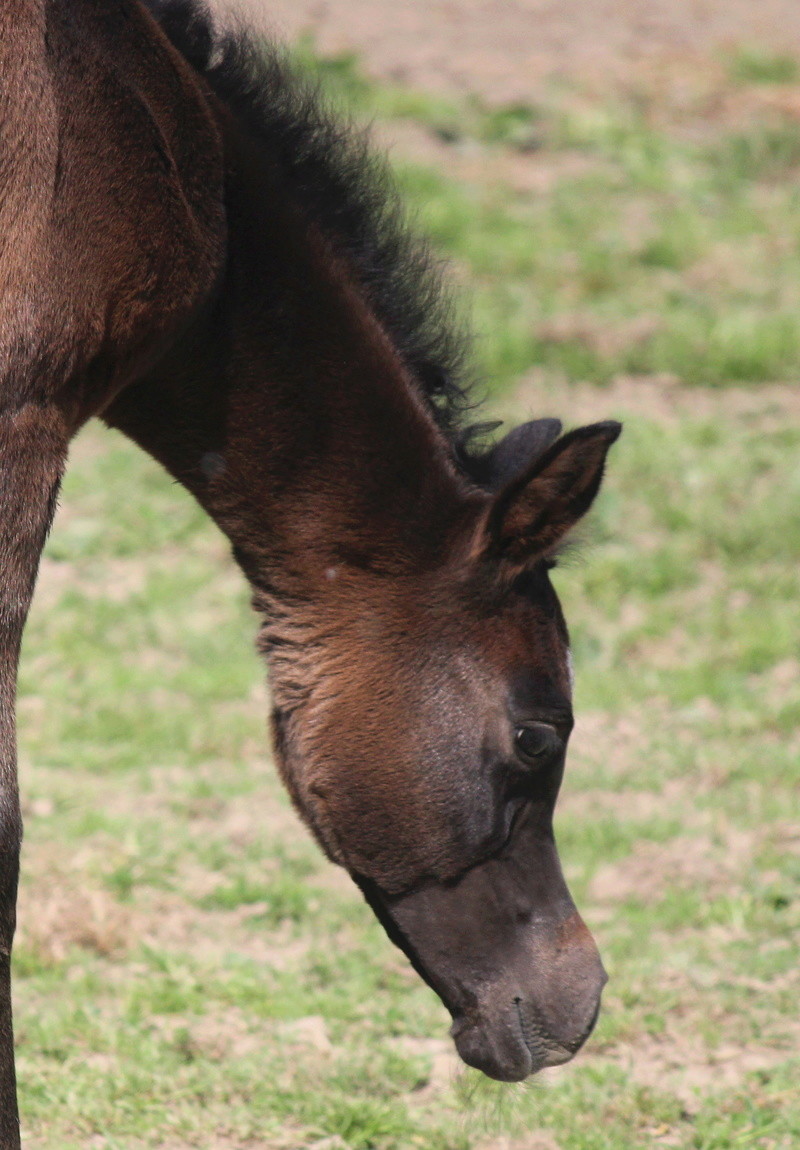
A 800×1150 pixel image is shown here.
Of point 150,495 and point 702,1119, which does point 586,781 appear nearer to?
point 702,1119

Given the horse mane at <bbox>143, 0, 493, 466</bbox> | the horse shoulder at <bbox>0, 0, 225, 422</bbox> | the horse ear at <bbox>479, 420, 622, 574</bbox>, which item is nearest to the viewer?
the horse shoulder at <bbox>0, 0, 225, 422</bbox>

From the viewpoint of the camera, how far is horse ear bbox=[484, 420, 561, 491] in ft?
10.6

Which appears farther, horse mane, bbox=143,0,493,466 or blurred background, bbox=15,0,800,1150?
blurred background, bbox=15,0,800,1150

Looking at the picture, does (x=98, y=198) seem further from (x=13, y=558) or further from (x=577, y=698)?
(x=577, y=698)

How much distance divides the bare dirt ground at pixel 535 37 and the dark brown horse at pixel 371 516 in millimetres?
6951

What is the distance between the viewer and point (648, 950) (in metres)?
4.54

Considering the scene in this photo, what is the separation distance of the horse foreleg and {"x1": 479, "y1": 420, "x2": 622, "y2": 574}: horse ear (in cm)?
85

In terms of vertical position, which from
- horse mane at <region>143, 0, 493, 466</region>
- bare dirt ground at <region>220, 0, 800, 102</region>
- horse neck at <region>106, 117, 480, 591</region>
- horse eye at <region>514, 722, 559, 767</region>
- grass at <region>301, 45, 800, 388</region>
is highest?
bare dirt ground at <region>220, 0, 800, 102</region>

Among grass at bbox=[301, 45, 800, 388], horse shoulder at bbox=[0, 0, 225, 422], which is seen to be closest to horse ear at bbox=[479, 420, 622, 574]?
horse shoulder at bbox=[0, 0, 225, 422]

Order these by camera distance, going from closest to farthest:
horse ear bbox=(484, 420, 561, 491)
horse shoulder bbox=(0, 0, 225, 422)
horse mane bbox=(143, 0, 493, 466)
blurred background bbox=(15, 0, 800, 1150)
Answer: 1. horse shoulder bbox=(0, 0, 225, 422)
2. horse mane bbox=(143, 0, 493, 466)
3. horse ear bbox=(484, 420, 561, 491)
4. blurred background bbox=(15, 0, 800, 1150)

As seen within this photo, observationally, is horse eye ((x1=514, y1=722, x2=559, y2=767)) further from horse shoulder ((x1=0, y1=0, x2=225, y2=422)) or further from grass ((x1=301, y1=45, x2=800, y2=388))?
grass ((x1=301, y1=45, x2=800, y2=388))

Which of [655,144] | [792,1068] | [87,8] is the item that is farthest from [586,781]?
[655,144]

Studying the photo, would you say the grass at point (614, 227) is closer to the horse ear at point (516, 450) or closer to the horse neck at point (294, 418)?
the horse ear at point (516, 450)

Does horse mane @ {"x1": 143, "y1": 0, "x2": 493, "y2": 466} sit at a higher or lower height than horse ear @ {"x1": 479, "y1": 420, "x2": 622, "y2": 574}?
higher
